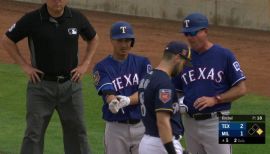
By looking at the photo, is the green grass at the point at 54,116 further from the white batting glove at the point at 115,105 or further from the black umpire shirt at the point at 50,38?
the white batting glove at the point at 115,105

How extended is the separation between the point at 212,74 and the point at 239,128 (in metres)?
0.57

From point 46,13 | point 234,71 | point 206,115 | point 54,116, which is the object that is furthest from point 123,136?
point 54,116

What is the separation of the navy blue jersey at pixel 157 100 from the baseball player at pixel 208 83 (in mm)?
671

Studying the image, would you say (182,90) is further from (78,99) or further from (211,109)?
(78,99)

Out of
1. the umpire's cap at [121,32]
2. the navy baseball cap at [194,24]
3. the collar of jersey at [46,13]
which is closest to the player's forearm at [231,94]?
the navy baseball cap at [194,24]

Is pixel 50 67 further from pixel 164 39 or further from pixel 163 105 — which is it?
pixel 164 39

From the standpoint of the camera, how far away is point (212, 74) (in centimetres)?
644

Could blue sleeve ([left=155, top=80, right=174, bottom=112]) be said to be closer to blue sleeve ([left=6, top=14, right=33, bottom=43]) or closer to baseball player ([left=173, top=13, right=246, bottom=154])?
baseball player ([left=173, top=13, right=246, bottom=154])

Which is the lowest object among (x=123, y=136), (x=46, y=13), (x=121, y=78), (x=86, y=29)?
(x=123, y=136)

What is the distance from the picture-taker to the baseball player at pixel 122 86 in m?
6.65

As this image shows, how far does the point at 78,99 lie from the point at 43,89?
383 mm

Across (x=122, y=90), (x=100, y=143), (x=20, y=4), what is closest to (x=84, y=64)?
(x=122, y=90)

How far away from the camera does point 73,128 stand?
24.1 feet

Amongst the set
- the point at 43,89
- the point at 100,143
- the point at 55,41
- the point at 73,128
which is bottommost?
the point at 100,143
